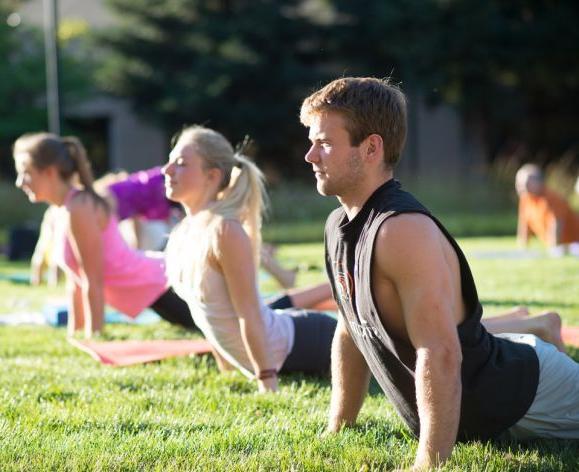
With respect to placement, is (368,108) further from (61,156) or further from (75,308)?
(75,308)

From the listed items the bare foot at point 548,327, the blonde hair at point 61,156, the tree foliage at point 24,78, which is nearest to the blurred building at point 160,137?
the tree foliage at point 24,78

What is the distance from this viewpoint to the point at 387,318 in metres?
2.95

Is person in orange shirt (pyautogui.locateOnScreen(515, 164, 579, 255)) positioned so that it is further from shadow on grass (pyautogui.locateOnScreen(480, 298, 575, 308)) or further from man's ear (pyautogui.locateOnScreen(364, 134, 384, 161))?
man's ear (pyautogui.locateOnScreen(364, 134, 384, 161))

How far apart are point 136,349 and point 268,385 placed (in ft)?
4.86

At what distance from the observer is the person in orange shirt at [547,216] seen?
13.4m

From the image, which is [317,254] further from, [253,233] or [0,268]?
[253,233]

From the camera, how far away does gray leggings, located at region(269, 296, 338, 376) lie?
5.03m

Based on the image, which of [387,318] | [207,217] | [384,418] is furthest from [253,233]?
[387,318]

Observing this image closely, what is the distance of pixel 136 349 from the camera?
18.9 ft

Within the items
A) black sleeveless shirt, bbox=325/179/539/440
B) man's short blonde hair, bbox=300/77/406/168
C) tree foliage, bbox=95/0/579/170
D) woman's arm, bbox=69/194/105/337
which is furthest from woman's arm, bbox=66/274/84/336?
tree foliage, bbox=95/0/579/170

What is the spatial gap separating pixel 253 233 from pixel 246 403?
1004mm

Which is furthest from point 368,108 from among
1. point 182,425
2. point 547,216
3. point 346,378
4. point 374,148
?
point 547,216

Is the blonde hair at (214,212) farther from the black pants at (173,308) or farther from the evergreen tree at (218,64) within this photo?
the evergreen tree at (218,64)

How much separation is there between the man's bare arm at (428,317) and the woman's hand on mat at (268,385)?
5.67 ft
